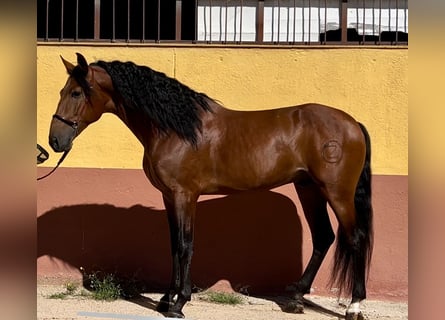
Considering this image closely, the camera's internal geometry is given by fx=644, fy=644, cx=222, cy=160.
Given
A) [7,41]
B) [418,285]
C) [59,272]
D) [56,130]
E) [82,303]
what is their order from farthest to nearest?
1. [59,272]
2. [82,303]
3. [56,130]
4. [418,285]
5. [7,41]

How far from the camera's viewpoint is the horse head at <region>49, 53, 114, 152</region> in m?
4.83

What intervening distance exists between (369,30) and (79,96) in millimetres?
2788

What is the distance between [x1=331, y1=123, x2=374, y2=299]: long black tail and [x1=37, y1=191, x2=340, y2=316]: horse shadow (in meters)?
0.64

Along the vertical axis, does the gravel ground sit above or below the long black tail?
below

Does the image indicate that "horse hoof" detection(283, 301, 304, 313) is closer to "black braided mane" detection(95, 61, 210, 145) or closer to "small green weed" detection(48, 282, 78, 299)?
"black braided mane" detection(95, 61, 210, 145)

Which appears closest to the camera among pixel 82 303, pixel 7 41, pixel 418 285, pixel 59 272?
pixel 7 41

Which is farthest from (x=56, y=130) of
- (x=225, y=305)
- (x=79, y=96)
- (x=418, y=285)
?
(x=418, y=285)

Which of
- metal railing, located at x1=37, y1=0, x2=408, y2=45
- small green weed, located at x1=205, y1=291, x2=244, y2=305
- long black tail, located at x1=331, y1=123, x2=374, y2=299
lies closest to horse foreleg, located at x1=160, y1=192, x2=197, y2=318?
small green weed, located at x1=205, y1=291, x2=244, y2=305

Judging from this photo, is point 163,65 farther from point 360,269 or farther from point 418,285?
point 418,285

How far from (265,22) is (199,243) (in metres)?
2.16

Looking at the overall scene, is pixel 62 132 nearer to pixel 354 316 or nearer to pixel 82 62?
pixel 82 62

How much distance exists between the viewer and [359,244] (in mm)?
4895

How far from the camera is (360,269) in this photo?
4.91m

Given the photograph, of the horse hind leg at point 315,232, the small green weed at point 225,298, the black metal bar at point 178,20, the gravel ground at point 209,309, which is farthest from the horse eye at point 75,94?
the small green weed at point 225,298
